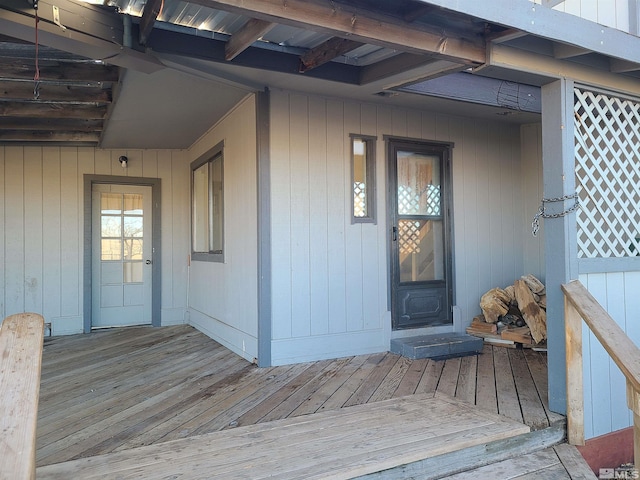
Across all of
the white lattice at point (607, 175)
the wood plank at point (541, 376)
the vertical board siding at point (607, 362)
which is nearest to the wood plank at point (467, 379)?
the wood plank at point (541, 376)

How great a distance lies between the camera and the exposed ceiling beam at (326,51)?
3013 millimetres

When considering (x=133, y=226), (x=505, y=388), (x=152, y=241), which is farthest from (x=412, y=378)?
(x=133, y=226)

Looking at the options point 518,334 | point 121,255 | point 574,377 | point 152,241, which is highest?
point 152,241

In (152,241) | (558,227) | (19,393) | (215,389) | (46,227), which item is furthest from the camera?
(152,241)

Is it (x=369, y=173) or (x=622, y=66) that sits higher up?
(x=622, y=66)

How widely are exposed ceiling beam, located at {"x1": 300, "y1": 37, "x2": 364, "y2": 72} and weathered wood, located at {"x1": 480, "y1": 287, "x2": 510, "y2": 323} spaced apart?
2.85 meters

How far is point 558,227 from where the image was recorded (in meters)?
2.79

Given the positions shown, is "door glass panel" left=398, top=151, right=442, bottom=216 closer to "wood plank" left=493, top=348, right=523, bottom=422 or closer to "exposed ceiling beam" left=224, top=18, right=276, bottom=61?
"wood plank" left=493, top=348, right=523, bottom=422

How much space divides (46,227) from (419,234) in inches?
168

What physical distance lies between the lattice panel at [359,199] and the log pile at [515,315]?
158 cm

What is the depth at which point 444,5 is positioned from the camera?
86.3 inches

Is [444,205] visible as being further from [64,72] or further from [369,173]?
[64,72]

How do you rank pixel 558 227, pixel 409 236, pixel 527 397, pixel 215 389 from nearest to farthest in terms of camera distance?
pixel 558 227, pixel 527 397, pixel 215 389, pixel 409 236

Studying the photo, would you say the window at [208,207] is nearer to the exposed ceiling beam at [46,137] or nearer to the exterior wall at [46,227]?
the exterior wall at [46,227]
